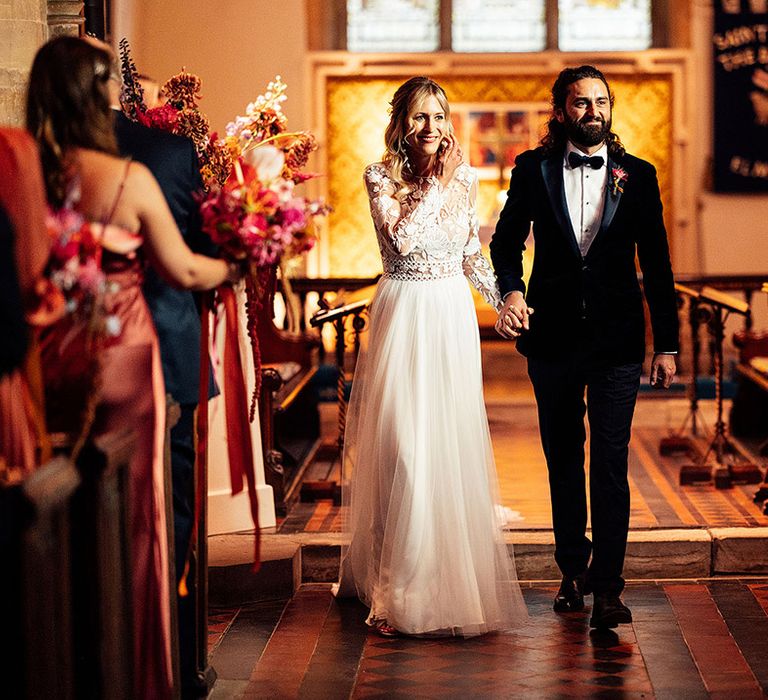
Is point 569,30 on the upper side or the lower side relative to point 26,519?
upper

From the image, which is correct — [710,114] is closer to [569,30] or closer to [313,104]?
[569,30]

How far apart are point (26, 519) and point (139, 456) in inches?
33.7

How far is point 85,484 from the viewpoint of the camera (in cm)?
285

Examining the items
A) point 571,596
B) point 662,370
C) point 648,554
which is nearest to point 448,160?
point 662,370

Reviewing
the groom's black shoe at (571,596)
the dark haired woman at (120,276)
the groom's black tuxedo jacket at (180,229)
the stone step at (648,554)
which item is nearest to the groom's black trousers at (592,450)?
the groom's black shoe at (571,596)

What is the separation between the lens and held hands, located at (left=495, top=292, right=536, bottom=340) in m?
4.67

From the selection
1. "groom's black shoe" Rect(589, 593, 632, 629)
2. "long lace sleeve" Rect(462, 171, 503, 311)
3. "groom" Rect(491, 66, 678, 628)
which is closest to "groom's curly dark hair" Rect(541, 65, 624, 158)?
"groom" Rect(491, 66, 678, 628)

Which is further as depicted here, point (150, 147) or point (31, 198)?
point (150, 147)

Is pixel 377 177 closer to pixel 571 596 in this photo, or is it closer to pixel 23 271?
pixel 571 596

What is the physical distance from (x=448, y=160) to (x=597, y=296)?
71 centimetres

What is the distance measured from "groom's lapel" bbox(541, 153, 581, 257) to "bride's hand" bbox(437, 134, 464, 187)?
11.9 inches

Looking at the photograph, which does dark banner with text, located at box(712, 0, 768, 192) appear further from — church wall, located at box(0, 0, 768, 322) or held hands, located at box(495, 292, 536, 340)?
held hands, located at box(495, 292, 536, 340)

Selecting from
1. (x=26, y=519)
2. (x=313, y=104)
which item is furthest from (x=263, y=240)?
(x=313, y=104)

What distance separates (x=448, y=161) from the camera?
15.8 feet
